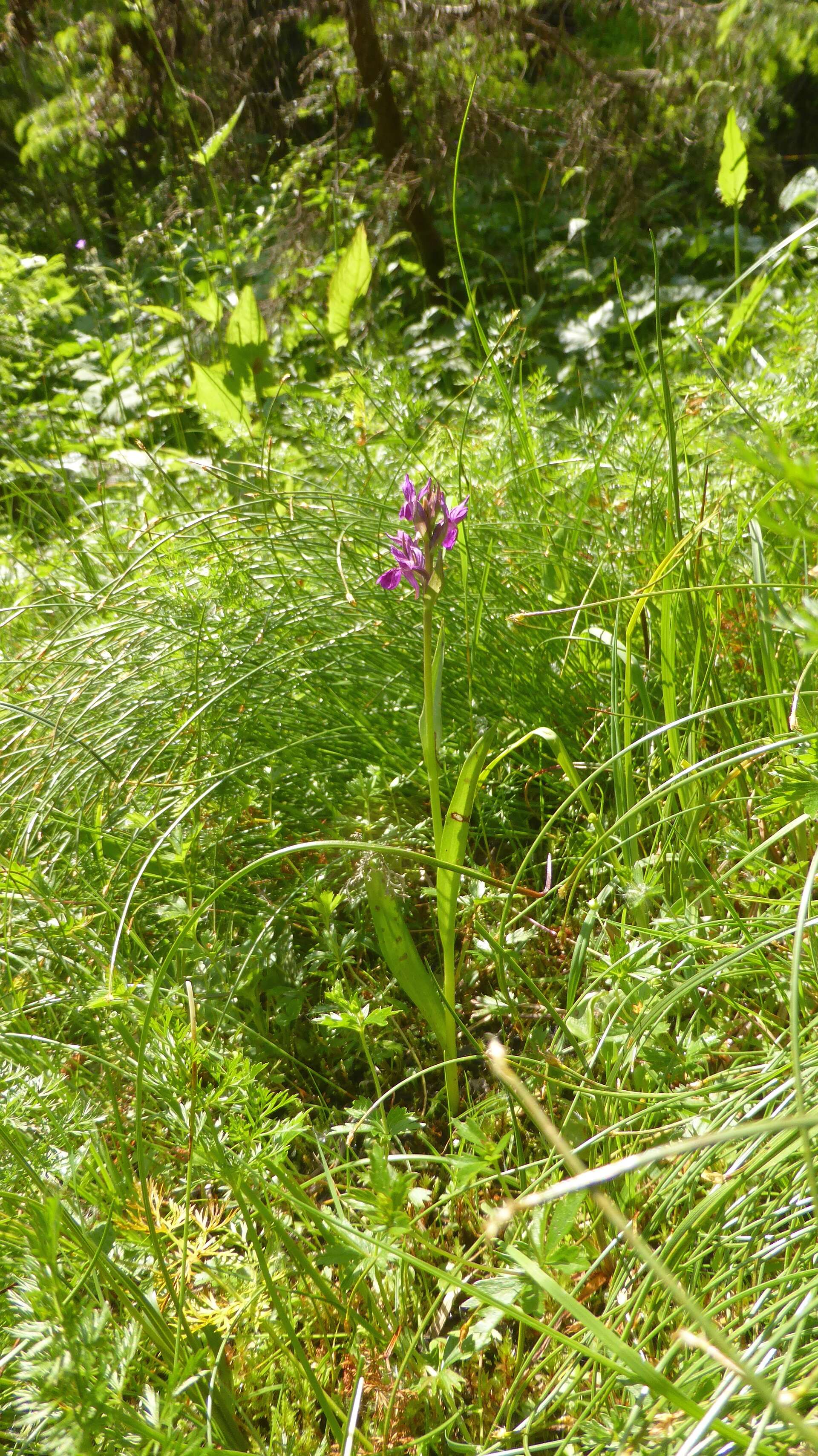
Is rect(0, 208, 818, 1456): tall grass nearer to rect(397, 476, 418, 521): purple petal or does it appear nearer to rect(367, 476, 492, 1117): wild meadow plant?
rect(367, 476, 492, 1117): wild meadow plant

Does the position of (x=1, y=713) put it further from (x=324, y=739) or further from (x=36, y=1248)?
(x=36, y=1248)

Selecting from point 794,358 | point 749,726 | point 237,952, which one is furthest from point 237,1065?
point 794,358

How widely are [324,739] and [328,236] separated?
9.47ft

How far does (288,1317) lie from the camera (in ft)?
2.66

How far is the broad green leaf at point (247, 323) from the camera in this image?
8.28ft

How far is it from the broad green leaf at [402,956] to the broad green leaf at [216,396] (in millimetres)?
1589

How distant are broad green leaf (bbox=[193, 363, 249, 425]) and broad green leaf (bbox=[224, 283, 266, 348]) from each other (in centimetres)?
11

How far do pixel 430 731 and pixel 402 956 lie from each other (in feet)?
0.85

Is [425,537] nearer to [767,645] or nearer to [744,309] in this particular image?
[767,645]

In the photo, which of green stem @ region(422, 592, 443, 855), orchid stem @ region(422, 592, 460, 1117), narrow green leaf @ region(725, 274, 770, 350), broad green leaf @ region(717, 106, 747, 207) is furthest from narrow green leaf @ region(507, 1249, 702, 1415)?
broad green leaf @ region(717, 106, 747, 207)

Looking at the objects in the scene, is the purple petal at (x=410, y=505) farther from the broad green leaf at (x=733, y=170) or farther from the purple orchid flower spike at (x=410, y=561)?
the broad green leaf at (x=733, y=170)

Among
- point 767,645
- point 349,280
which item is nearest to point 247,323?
point 349,280

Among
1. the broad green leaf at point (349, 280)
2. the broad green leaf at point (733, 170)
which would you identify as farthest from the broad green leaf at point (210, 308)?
the broad green leaf at point (733, 170)

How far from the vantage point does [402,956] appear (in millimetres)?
1036
